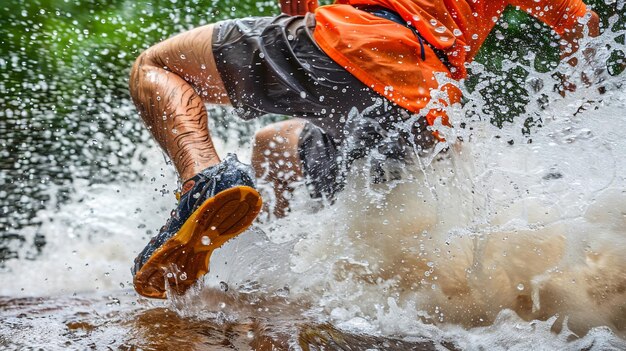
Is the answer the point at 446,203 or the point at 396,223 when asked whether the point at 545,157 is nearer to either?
the point at 446,203

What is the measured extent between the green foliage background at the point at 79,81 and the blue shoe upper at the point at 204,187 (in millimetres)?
1363

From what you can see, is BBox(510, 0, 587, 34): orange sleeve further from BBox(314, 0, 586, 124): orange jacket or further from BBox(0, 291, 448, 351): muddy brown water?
BBox(0, 291, 448, 351): muddy brown water

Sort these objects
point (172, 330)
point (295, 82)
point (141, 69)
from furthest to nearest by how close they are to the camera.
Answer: point (141, 69)
point (295, 82)
point (172, 330)

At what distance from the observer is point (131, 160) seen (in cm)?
387

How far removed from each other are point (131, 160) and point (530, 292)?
8.00ft

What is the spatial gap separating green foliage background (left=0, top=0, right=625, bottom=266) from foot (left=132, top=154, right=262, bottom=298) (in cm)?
131

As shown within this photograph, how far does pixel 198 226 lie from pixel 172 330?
0.26 m

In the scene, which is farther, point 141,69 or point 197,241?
point 141,69

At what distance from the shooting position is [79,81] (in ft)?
15.2

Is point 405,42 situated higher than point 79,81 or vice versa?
point 405,42

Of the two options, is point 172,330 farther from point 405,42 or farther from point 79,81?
point 79,81

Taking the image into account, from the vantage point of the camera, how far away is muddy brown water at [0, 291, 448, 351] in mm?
1625

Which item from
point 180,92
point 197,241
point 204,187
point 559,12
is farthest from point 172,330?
point 559,12

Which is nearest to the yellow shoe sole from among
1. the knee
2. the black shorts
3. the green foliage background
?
→ the black shorts
